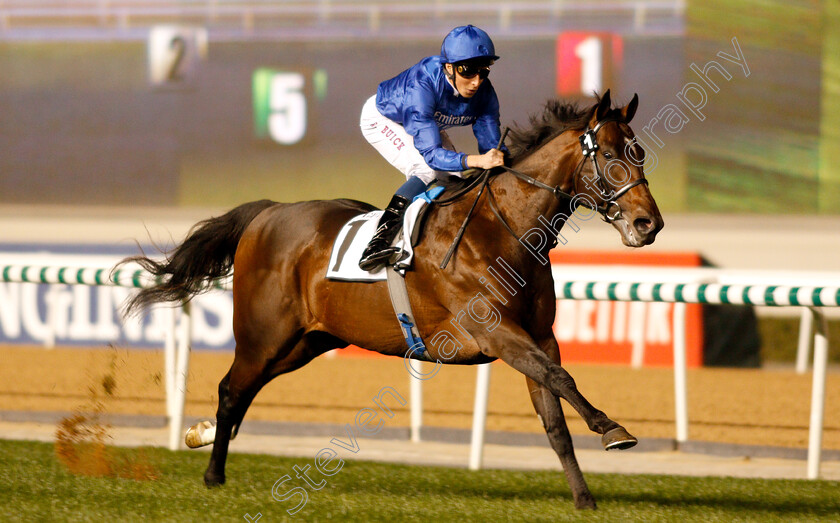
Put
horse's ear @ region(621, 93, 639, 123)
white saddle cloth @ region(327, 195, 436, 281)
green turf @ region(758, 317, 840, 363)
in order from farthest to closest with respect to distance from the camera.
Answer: green turf @ region(758, 317, 840, 363), white saddle cloth @ region(327, 195, 436, 281), horse's ear @ region(621, 93, 639, 123)

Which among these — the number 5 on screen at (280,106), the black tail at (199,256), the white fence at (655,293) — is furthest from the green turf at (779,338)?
the number 5 on screen at (280,106)

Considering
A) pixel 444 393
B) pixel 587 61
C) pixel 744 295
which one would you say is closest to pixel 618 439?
pixel 744 295

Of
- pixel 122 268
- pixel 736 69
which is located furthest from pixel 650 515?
pixel 736 69

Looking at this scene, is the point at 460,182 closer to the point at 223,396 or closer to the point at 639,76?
the point at 223,396

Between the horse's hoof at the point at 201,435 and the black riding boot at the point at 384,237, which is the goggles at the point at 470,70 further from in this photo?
the horse's hoof at the point at 201,435

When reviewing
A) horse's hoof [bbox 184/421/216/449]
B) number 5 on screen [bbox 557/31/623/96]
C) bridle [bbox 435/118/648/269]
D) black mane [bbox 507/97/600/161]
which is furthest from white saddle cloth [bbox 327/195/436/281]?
number 5 on screen [bbox 557/31/623/96]

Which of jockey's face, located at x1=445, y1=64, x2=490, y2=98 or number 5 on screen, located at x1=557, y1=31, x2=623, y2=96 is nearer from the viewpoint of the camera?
jockey's face, located at x1=445, y1=64, x2=490, y2=98

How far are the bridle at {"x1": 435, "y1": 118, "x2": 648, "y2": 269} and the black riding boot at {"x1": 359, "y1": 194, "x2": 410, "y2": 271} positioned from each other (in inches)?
Result: 7.6

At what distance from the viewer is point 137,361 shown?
328 inches

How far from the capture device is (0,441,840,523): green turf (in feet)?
12.3

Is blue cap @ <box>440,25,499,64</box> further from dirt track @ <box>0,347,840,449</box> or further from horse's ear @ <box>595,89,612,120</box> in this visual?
dirt track @ <box>0,347,840,449</box>

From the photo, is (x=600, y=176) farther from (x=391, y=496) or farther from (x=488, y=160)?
(x=391, y=496)

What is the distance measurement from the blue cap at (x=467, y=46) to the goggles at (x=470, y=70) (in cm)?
4

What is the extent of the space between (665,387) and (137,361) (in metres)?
3.82
